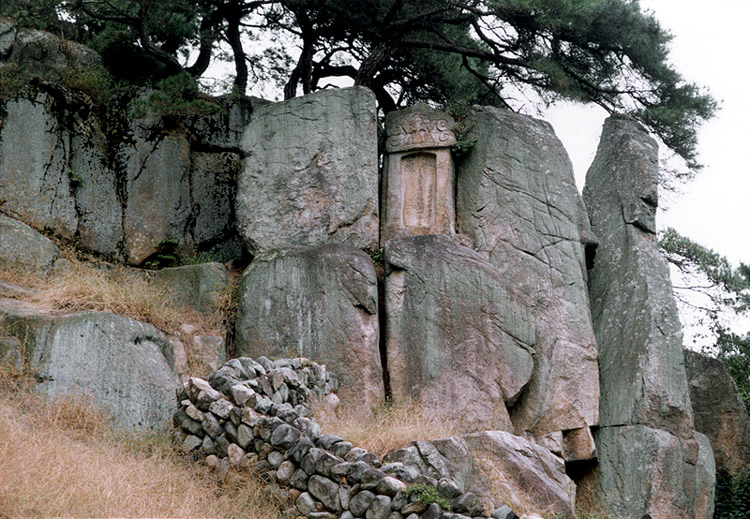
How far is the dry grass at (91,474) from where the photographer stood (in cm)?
793

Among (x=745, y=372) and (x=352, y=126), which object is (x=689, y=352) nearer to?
(x=745, y=372)

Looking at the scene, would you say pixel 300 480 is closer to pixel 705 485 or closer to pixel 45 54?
pixel 705 485

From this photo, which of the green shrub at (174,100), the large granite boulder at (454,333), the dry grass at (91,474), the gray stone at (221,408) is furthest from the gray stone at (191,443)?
the green shrub at (174,100)

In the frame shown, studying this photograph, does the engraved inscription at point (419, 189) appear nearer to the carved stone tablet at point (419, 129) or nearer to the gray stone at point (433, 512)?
the carved stone tablet at point (419, 129)

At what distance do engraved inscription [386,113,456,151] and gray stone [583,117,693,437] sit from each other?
2.99 m

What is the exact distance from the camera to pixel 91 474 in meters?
8.62

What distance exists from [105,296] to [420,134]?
21.1 ft

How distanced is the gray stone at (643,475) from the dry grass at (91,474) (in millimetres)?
6587

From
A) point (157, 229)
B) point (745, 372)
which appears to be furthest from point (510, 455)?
point (745, 372)

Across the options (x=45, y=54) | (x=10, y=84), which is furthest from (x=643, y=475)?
(x=45, y=54)

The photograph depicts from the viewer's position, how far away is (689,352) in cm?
1622

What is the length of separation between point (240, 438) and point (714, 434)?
10.1m

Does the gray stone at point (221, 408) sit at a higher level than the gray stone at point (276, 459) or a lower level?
higher

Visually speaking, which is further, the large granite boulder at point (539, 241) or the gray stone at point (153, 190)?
the gray stone at point (153, 190)
